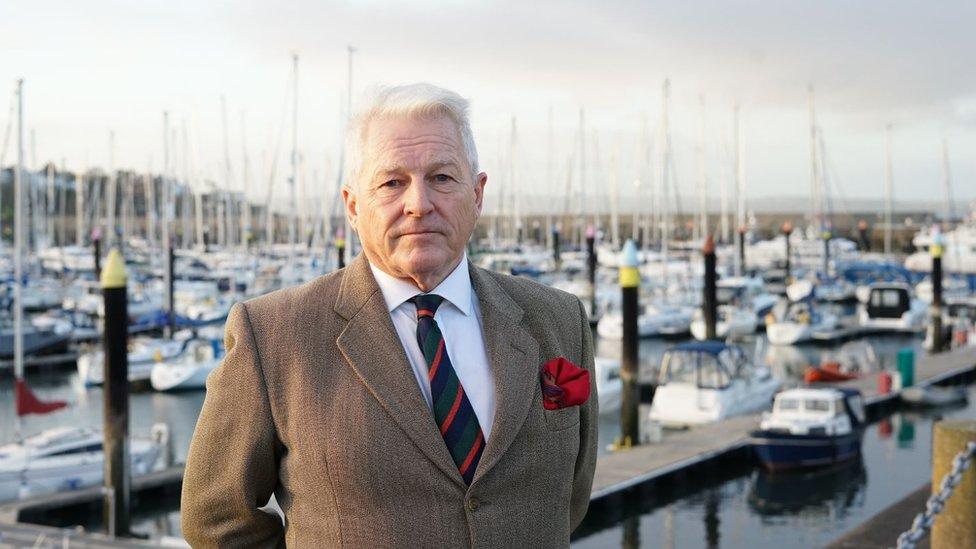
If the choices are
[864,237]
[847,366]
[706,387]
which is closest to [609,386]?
[706,387]

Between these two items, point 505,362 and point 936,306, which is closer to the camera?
point 505,362

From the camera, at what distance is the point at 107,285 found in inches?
663

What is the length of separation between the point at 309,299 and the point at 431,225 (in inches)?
12.2

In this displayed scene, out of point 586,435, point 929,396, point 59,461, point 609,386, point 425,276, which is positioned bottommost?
point 929,396

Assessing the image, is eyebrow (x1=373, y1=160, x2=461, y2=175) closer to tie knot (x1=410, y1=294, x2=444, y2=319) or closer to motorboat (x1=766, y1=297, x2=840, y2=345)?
tie knot (x1=410, y1=294, x2=444, y2=319)

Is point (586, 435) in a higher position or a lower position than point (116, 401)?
higher

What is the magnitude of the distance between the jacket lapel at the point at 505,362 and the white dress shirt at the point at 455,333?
0.09ft

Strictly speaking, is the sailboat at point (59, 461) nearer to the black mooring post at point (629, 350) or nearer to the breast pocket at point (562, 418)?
the black mooring post at point (629, 350)

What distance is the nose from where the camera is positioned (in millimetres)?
2328

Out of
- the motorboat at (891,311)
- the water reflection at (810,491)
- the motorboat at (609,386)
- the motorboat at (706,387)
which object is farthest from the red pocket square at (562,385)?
the motorboat at (891,311)

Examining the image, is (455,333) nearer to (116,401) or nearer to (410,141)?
(410,141)

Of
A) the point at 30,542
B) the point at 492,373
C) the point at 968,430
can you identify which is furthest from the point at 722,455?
the point at 492,373

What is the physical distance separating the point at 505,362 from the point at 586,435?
0.40m

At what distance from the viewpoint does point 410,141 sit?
234 cm
